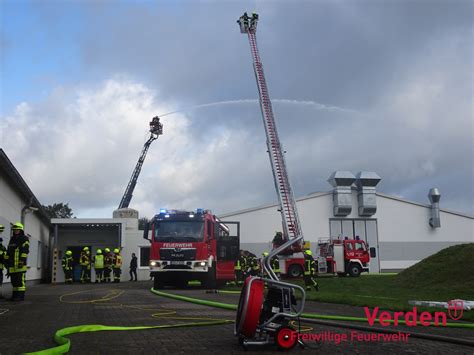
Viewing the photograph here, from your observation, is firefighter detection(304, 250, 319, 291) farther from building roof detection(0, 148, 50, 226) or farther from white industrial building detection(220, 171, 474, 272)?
white industrial building detection(220, 171, 474, 272)

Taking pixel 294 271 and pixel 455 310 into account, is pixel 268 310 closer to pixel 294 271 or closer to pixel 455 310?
pixel 455 310

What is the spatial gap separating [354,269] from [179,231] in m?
12.6

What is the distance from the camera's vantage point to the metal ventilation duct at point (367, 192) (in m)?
35.1

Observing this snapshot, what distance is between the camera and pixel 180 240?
16.5 meters

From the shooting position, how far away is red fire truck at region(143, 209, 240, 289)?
16.3 meters

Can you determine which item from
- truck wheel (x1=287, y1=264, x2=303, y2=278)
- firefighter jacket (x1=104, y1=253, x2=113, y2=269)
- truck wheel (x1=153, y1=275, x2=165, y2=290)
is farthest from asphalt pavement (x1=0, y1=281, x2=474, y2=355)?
truck wheel (x1=287, y1=264, x2=303, y2=278)

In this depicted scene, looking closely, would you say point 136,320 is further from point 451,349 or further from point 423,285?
point 423,285

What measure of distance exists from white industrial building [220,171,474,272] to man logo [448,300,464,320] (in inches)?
970

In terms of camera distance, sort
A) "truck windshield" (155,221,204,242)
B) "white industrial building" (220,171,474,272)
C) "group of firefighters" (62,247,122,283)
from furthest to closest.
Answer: "white industrial building" (220,171,474,272)
"group of firefighters" (62,247,122,283)
"truck windshield" (155,221,204,242)

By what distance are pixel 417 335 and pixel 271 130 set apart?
76.4ft

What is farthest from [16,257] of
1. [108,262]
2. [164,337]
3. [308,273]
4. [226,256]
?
[108,262]

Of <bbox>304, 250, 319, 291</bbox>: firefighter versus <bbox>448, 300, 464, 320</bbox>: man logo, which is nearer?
<bbox>448, 300, 464, 320</bbox>: man logo

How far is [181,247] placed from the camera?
16375 mm

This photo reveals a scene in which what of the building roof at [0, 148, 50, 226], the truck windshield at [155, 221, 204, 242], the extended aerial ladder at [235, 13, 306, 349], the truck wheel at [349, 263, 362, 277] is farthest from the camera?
the truck wheel at [349, 263, 362, 277]
